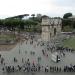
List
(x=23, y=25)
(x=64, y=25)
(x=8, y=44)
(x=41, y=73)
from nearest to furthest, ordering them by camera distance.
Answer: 1. (x=41, y=73)
2. (x=8, y=44)
3. (x=23, y=25)
4. (x=64, y=25)

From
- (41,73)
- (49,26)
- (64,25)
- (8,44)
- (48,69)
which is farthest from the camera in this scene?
(64,25)

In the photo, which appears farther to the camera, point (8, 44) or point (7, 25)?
point (7, 25)

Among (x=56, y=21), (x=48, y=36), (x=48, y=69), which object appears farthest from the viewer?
(x=56, y=21)

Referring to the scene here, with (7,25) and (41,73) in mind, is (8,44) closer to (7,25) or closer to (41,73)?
(41,73)

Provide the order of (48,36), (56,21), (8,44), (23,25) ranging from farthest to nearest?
(23,25)
(56,21)
(48,36)
(8,44)

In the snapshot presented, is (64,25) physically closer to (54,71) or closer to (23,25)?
(23,25)

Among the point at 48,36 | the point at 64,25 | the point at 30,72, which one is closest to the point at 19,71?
the point at 30,72

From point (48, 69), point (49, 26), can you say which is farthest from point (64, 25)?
point (48, 69)

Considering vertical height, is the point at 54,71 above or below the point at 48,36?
above

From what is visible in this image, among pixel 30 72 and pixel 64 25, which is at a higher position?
pixel 30 72
